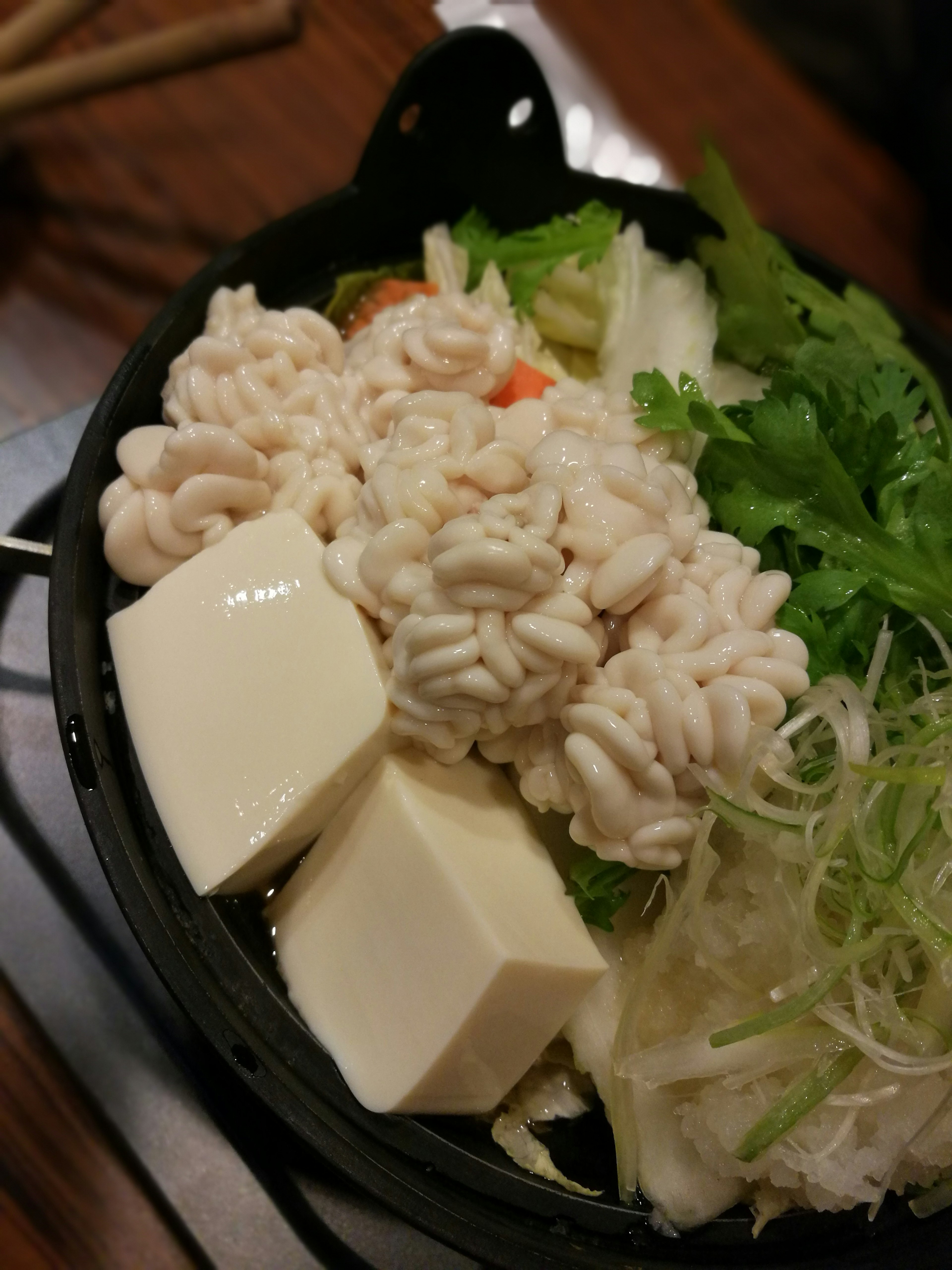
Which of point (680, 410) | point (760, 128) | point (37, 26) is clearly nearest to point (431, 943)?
point (680, 410)

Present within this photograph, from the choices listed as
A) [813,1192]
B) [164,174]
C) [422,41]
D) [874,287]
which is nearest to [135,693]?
[813,1192]

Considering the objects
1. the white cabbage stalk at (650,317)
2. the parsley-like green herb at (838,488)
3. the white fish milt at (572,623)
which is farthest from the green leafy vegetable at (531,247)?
the white fish milt at (572,623)

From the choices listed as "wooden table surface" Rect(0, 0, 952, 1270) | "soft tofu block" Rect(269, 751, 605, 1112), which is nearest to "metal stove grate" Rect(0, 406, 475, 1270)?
"soft tofu block" Rect(269, 751, 605, 1112)

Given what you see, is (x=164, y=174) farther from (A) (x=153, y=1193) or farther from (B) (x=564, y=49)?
(A) (x=153, y=1193)

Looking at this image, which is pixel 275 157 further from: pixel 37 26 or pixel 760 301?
pixel 760 301

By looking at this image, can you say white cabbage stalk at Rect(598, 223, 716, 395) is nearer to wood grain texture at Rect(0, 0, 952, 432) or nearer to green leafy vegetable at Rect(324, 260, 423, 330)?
green leafy vegetable at Rect(324, 260, 423, 330)

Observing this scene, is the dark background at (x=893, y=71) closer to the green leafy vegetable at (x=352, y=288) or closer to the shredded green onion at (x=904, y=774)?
the green leafy vegetable at (x=352, y=288)
